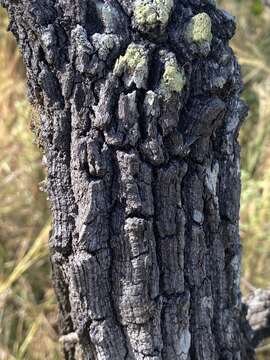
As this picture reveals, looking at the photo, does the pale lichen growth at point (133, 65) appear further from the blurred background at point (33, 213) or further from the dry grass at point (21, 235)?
the dry grass at point (21, 235)

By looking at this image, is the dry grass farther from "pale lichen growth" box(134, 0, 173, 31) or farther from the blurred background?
"pale lichen growth" box(134, 0, 173, 31)

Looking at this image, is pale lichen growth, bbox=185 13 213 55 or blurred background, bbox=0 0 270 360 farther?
blurred background, bbox=0 0 270 360

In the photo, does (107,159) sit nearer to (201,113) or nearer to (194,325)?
(201,113)

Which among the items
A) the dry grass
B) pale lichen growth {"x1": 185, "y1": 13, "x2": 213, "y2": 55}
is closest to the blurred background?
the dry grass

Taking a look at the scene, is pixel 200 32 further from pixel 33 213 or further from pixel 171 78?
pixel 33 213

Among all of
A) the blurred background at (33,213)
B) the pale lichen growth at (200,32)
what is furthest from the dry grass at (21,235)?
the pale lichen growth at (200,32)

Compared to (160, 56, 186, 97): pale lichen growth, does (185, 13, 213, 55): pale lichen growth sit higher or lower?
higher

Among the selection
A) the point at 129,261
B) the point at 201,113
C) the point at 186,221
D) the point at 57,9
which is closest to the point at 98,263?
the point at 129,261
